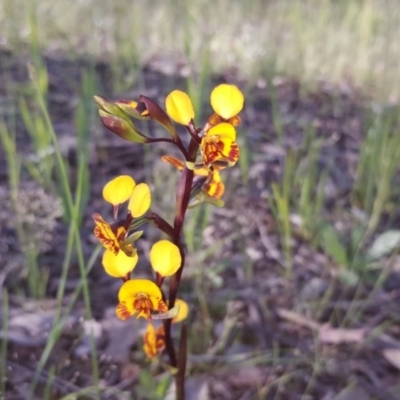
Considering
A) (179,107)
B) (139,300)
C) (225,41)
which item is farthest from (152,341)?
(225,41)

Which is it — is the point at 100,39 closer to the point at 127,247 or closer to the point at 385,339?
the point at 385,339

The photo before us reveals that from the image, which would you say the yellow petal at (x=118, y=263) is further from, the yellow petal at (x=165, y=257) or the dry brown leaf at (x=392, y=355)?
the dry brown leaf at (x=392, y=355)

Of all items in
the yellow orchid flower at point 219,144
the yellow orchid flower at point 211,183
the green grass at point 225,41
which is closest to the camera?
the yellow orchid flower at point 219,144

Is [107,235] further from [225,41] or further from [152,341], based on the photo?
[225,41]

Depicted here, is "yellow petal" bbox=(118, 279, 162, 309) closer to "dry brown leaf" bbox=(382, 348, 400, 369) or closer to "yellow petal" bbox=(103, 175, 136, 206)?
"yellow petal" bbox=(103, 175, 136, 206)

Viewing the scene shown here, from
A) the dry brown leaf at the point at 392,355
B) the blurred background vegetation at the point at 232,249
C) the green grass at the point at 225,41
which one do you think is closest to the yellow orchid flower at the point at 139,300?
the blurred background vegetation at the point at 232,249

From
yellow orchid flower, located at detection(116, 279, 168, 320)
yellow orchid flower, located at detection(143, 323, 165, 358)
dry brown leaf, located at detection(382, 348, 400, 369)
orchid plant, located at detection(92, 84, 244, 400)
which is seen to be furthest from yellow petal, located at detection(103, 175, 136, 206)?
dry brown leaf, located at detection(382, 348, 400, 369)
